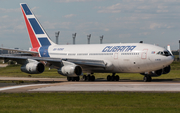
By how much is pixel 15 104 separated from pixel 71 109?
379 centimetres

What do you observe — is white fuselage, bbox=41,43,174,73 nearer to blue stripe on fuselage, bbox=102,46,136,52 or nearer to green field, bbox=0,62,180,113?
blue stripe on fuselage, bbox=102,46,136,52

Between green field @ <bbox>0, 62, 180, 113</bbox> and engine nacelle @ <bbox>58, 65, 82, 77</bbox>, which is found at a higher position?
engine nacelle @ <bbox>58, 65, 82, 77</bbox>

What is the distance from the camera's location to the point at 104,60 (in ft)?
130

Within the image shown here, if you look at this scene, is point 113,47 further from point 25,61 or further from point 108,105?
point 108,105

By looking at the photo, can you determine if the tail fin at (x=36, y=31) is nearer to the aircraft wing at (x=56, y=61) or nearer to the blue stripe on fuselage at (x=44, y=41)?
the blue stripe on fuselage at (x=44, y=41)

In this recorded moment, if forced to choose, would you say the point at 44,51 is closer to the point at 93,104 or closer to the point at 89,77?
the point at 89,77

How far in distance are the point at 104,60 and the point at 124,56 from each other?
335cm

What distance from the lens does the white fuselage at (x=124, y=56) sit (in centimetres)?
3534

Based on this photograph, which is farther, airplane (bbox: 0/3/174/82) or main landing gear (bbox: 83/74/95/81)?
main landing gear (bbox: 83/74/95/81)

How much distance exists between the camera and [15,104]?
17.3m

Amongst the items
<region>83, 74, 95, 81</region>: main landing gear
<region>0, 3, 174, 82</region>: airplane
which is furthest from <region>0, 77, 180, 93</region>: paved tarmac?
<region>83, 74, 95, 81</region>: main landing gear

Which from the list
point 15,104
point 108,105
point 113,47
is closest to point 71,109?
point 108,105

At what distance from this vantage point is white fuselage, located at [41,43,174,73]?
116ft

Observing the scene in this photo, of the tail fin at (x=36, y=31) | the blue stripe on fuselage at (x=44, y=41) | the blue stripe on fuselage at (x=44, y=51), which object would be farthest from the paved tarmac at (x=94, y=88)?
the tail fin at (x=36, y=31)
